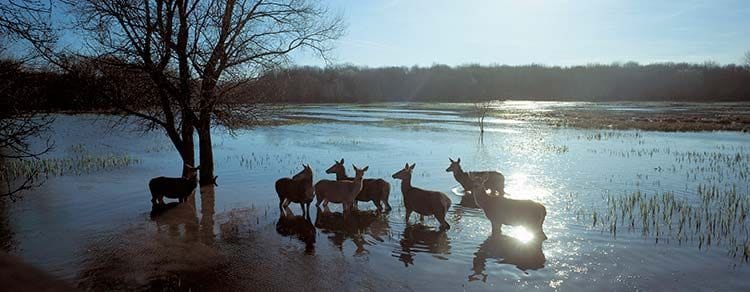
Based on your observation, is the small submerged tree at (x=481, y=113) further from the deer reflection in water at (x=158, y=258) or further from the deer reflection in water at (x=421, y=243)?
the deer reflection in water at (x=158, y=258)

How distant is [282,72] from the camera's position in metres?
17.8

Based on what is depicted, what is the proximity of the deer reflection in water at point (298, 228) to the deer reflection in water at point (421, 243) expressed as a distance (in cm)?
174

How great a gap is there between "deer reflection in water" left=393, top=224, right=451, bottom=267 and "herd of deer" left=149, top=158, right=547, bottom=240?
0.39m

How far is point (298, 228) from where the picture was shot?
11102 mm

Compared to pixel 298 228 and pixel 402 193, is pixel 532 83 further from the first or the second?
pixel 298 228

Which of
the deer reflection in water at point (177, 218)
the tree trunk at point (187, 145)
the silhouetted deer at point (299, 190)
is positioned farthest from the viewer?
the tree trunk at point (187, 145)

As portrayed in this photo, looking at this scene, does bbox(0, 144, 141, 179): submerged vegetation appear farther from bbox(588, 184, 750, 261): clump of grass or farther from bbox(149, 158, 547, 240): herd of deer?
bbox(588, 184, 750, 261): clump of grass

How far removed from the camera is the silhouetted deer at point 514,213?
10047 mm

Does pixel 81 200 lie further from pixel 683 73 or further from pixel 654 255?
pixel 683 73

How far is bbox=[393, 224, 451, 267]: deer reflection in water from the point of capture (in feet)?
30.4

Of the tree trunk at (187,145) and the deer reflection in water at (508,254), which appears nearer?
the deer reflection in water at (508,254)

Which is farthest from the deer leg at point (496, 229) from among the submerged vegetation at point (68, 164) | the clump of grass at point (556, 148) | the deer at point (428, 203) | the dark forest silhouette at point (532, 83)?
the dark forest silhouette at point (532, 83)

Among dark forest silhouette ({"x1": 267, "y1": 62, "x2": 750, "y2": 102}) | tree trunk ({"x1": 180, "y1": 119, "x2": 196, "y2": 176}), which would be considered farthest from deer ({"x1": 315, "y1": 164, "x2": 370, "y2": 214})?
dark forest silhouette ({"x1": 267, "y1": 62, "x2": 750, "y2": 102})

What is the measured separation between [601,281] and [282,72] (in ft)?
41.7
